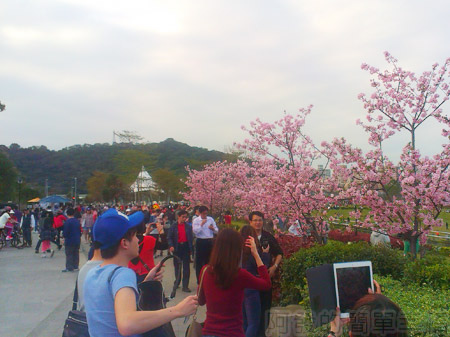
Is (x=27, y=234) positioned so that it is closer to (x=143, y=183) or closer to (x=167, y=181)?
(x=143, y=183)

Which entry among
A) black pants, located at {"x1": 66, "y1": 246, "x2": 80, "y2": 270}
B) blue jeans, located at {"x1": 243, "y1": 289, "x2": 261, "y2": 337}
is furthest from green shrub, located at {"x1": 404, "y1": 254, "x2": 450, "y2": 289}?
black pants, located at {"x1": 66, "y1": 246, "x2": 80, "y2": 270}

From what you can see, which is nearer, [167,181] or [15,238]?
[15,238]

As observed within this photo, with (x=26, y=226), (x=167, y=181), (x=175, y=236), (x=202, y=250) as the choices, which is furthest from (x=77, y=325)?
(x=167, y=181)

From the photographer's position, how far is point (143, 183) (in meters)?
48.2

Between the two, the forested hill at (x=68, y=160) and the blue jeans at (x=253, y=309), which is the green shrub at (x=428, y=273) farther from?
the forested hill at (x=68, y=160)

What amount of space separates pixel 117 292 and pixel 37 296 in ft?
26.7

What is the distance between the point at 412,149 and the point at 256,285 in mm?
5411

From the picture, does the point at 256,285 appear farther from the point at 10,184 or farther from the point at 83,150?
the point at 83,150

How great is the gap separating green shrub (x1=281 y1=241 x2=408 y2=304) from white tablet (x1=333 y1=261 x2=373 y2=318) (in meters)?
3.45

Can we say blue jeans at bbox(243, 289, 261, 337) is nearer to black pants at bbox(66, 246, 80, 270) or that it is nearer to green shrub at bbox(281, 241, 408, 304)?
green shrub at bbox(281, 241, 408, 304)

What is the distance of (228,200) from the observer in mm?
26172

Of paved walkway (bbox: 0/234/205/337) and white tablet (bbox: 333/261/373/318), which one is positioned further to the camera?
paved walkway (bbox: 0/234/205/337)

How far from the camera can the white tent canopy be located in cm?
4656

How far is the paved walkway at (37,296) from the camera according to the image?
7.00 m
